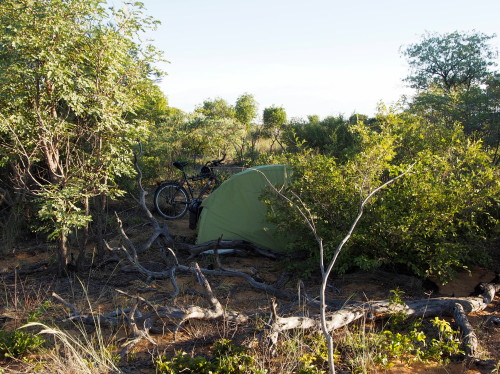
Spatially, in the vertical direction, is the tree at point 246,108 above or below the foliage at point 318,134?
above

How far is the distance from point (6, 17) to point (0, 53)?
38 centimetres

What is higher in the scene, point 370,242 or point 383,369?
point 370,242

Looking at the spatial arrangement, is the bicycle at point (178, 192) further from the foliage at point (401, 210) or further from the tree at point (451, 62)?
the tree at point (451, 62)

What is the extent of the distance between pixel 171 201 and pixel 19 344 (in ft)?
16.8

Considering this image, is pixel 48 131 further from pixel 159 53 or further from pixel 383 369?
pixel 383 369

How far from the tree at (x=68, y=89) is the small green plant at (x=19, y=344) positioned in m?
1.36

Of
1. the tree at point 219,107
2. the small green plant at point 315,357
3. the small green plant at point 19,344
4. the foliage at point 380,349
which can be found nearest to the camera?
the small green plant at point 315,357

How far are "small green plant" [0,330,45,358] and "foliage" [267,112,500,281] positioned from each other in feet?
9.72

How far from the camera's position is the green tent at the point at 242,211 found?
6.61 metres

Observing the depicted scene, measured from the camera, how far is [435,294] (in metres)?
5.05

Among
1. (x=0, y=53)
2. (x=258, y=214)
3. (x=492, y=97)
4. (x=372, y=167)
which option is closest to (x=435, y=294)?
(x=372, y=167)

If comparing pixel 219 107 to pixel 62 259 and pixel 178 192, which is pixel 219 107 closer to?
pixel 178 192

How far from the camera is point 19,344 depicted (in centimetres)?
371

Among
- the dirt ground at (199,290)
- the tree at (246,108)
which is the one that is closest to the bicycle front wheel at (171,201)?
the dirt ground at (199,290)
